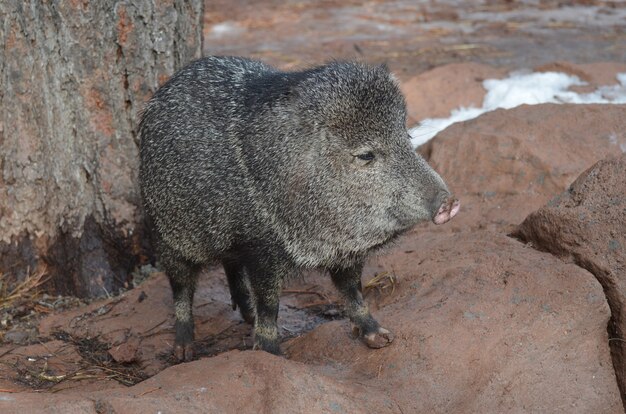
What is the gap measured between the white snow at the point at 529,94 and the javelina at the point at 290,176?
233 centimetres

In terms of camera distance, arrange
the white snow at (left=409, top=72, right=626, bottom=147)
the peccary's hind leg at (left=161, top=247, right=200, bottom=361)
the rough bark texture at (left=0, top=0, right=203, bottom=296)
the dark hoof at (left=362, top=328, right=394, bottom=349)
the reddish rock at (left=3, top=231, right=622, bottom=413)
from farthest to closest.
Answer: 1. the white snow at (left=409, top=72, right=626, bottom=147)
2. the rough bark texture at (left=0, top=0, right=203, bottom=296)
3. the peccary's hind leg at (left=161, top=247, right=200, bottom=361)
4. the dark hoof at (left=362, top=328, right=394, bottom=349)
5. the reddish rock at (left=3, top=231, right=622, bottom=413)

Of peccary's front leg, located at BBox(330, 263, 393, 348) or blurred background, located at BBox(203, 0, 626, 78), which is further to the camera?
blurred background, located at BBox(203, 0, 626, 78)

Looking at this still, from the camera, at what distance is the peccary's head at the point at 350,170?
3.30 m

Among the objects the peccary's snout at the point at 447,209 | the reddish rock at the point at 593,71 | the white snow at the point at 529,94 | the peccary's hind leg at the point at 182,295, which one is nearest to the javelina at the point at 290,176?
the peccary's snout at the point at 447,209

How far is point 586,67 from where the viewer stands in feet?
21.1

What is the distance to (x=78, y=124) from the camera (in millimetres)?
4344

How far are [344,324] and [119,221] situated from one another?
150 centimetres

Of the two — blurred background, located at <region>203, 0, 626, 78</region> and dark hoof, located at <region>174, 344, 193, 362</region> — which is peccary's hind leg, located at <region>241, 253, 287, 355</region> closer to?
dark hoof, located at <region>174, 344, 193, 362</region>

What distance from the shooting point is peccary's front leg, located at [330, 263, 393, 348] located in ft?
11.3

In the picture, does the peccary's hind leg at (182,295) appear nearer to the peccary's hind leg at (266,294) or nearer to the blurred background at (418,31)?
the peccary's hind leg at (266,294)

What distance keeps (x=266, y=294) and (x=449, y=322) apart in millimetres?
747

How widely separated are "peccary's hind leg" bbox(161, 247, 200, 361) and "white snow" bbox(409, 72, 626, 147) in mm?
2278

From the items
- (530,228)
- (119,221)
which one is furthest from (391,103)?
(119,221)

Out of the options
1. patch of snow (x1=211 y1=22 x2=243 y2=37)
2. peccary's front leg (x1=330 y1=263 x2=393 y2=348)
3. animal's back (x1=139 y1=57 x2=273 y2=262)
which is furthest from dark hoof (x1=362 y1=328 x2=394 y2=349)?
patch of snow (x1=211 y1=22 x2=243 y2=37)
